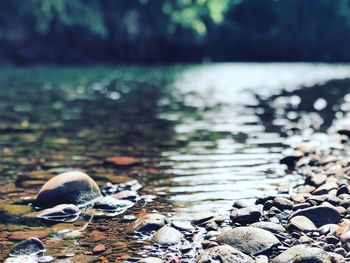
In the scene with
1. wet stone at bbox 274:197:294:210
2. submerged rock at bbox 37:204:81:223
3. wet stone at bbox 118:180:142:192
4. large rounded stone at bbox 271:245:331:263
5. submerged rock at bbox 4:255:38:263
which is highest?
wet stone at bbox 274:197:294:210

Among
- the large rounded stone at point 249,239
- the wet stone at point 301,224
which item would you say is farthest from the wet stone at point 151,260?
the wet stone at point 301,224

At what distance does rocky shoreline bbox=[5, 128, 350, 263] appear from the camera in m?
5.84

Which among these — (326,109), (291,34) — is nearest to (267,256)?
(326,109)

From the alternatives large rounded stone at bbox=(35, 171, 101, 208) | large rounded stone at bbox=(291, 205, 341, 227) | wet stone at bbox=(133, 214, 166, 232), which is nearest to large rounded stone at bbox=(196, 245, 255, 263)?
wet stone at bbox=(133, 214, 166, 232)

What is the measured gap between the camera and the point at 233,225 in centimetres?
695

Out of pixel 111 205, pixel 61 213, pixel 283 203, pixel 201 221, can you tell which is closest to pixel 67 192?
pixel 61 213

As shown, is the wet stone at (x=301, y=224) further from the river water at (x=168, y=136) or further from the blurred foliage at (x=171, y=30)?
the blurred foliage at (x=171, y=30)

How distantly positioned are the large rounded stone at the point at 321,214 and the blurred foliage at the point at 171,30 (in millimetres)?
46117

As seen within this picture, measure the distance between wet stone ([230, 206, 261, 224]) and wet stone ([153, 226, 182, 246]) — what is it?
921 mm

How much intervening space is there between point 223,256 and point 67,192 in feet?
10.6

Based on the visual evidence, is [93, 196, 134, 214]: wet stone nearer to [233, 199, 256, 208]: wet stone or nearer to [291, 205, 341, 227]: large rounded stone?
[233, 199, 256, 208]: wet stone

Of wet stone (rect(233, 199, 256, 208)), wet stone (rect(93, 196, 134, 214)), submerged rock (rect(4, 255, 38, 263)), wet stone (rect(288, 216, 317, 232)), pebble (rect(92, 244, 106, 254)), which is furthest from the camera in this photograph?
wet stone (rect(93, 196, 134, 214))

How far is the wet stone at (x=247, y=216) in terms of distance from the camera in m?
7.01

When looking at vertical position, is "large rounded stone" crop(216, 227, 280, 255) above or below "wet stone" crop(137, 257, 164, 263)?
above
